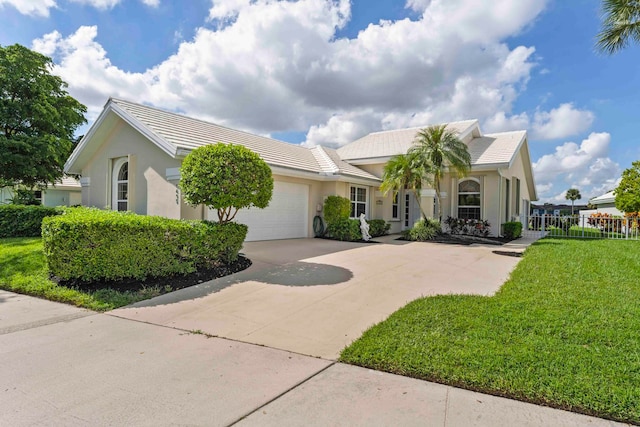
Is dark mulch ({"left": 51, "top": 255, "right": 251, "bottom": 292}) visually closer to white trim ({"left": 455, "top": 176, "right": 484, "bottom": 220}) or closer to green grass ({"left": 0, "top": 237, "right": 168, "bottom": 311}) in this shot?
green grass ({"left": 0, "top": 237, "right": 168, "bottom": 311})

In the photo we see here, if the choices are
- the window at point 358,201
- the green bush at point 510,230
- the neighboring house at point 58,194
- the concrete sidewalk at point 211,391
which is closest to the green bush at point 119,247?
the concrete sidewalk at point 211,391

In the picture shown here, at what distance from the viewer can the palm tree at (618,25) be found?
43.0 ft

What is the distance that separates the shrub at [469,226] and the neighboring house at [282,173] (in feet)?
1.64

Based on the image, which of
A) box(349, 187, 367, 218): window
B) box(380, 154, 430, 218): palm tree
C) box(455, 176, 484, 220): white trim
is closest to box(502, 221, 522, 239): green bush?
box(455, 176, 484, 220): white trim

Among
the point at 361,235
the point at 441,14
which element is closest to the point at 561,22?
the point at 441,14

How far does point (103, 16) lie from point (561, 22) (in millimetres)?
15335

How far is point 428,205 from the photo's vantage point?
57.1 feet

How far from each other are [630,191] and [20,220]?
31.1 metres

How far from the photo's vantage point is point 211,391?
324 cm

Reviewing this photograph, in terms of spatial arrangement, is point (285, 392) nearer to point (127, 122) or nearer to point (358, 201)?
point (127, 122)

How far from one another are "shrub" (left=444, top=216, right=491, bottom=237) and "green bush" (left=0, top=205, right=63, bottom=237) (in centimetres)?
1742

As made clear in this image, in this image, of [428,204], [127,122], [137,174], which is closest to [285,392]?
[137,174]

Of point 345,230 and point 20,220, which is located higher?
point 20,220

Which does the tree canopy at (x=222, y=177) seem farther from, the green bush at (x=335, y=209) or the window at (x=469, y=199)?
the window at (x=469, y=199)
